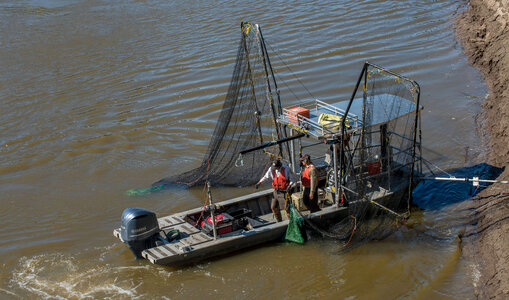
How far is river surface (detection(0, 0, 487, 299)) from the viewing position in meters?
9.62

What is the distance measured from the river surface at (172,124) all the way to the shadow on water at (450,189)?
91mm

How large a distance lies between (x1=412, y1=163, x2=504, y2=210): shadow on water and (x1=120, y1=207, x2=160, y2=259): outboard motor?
5451mm

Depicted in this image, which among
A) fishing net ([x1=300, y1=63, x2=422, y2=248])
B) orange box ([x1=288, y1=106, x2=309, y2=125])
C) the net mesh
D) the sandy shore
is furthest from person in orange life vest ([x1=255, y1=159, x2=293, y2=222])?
the sandy shore

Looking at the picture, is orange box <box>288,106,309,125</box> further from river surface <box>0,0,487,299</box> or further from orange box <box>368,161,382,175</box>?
river surface <box>0,0,487,299</box>

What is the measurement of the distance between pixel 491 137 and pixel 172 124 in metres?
8.43

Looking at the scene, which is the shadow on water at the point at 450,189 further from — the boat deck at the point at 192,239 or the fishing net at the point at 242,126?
the fishing net at the point at 242,126

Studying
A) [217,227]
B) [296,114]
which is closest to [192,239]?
[217,227]

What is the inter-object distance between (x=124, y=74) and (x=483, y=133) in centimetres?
1176

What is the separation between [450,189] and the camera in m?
11.9

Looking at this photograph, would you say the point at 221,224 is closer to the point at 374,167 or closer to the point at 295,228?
the point at 295,228

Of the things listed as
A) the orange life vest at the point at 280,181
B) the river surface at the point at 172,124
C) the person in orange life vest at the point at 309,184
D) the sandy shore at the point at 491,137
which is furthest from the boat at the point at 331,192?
the sandy shore at the point at 491,137

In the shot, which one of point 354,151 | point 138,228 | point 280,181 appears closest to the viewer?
point 138,228

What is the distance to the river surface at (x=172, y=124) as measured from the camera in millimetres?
9620

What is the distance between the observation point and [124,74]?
19.4 m
